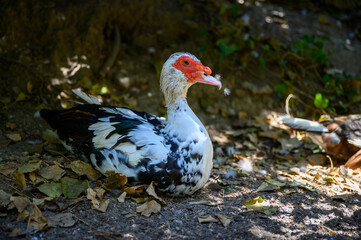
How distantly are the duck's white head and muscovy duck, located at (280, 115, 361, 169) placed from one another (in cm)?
148

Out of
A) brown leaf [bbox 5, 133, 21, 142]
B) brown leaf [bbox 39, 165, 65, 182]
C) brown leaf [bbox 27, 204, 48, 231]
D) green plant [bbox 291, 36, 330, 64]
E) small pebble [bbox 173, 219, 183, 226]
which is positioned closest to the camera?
brown leaf [bbox 27, 204, 48, 231]

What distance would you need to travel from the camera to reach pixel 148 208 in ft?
8.70

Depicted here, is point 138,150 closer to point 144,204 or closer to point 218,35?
point 144,204

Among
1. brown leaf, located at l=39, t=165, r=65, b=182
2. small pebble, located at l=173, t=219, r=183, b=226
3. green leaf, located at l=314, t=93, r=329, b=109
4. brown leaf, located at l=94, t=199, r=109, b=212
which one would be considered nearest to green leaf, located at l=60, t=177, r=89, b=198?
brown leaf, located at l=39, t=165, r=65, b=182

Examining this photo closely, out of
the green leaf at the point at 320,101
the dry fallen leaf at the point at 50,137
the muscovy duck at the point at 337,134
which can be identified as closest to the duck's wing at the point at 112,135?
the dry fallen leaf at the point at 50,137

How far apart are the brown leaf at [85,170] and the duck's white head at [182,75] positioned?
2.80 ft

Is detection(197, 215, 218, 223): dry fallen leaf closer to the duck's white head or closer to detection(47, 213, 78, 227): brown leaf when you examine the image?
detection(47, 213, 78, 227): brown leaf

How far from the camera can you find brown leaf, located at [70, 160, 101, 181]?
2.97m

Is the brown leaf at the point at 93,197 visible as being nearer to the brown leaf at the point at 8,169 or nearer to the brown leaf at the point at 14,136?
the brown leaf at the point at 8,169

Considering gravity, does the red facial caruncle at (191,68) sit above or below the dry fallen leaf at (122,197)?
above

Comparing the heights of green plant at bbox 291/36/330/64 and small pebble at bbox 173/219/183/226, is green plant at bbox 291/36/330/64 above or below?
above

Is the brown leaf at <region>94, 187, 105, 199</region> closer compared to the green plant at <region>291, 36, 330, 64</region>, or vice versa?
the brown leaf at <region>94, 187, 105, 199</region>

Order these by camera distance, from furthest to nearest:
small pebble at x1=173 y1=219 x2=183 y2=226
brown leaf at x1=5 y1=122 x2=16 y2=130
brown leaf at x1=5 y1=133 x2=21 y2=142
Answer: brown leaf at x1=5 y1=122 x2=16 y2=130
brown leaf at x1=5 y1=133 x2=21 y2=142
small pebble at x1=173 y1=219 x2=183 y2=226

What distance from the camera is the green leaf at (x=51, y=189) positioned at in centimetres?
269
